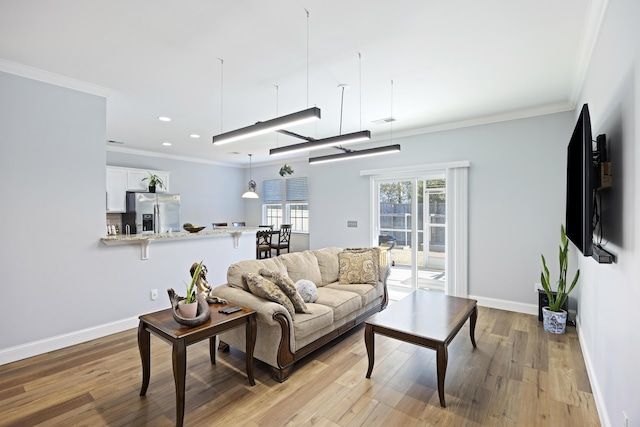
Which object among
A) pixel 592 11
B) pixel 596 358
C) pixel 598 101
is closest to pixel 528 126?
pixel 598 101

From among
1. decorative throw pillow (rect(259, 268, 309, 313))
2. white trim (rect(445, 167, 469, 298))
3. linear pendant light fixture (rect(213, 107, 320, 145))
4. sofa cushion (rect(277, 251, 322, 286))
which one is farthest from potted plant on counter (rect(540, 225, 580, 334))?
linear pendant light fixture (rect(213, 107, 320, 145))

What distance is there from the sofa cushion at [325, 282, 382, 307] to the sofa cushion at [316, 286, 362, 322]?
0.36ft

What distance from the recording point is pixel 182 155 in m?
7.65

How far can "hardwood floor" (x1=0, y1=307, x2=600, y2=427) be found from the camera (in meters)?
2.13

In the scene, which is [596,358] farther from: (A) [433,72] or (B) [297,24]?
(B) [297,24]

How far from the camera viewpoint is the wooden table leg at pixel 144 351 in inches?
92.1

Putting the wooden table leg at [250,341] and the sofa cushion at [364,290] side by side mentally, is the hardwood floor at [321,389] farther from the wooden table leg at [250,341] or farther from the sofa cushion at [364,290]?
the sofa cushion at [364,290]

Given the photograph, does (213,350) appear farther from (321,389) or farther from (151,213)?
(151,213)

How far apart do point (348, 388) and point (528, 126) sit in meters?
4.07

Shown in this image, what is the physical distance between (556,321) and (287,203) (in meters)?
6.49

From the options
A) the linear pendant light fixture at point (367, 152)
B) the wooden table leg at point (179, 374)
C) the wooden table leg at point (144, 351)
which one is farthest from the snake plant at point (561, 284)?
the wooden table leg at point (144, 351)

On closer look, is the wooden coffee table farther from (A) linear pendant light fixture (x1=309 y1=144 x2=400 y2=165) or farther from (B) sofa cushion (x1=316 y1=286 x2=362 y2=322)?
(A) linear pendant light fixture (x1=309 y1=144 x2=400 y2=165)

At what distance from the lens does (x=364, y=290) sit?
376 centimetres

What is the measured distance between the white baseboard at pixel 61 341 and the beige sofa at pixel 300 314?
1.46 meters
